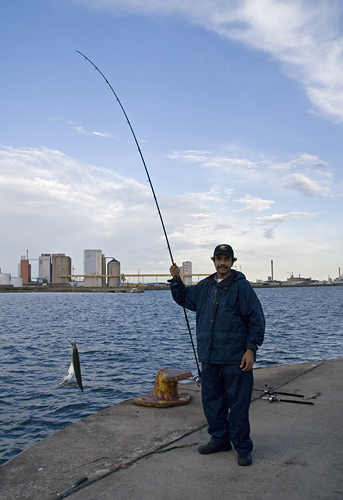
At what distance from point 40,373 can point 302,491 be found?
10.6m

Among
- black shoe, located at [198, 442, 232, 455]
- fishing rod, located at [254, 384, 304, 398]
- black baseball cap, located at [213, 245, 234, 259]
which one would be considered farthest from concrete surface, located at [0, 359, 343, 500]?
black baseball cap, located at [213, 245, 234, 259]

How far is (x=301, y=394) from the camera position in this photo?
5.94 metres

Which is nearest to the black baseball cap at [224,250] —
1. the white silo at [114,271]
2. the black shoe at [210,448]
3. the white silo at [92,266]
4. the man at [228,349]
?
the man at [228,349]

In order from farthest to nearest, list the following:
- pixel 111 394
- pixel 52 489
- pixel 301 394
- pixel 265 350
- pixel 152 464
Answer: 1. pixel 265 350
2. pixel 111 394
3. pixel 301 394
4. pixel 152 464
5. pixel 52 489

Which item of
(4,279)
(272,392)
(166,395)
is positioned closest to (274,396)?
(272,392)

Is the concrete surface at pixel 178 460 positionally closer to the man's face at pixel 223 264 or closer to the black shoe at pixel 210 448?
the black shoe at pixel 210 448

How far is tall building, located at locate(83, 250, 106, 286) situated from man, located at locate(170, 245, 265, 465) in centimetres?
17715

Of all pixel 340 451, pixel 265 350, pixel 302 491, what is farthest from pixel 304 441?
pixel 265 350

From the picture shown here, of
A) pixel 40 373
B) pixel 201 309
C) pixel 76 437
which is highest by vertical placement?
pixel 201 309

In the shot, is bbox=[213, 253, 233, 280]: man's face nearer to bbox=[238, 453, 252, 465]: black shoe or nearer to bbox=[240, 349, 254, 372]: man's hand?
bbox=[240, 349, 254, 372]: man's hand

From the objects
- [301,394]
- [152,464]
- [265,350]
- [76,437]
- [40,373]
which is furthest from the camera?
[265,350]

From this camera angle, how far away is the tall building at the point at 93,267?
180375 millimetres

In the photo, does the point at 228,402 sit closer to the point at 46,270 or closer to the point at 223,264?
the point at 223,264

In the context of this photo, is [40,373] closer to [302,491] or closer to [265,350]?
[265,350]
